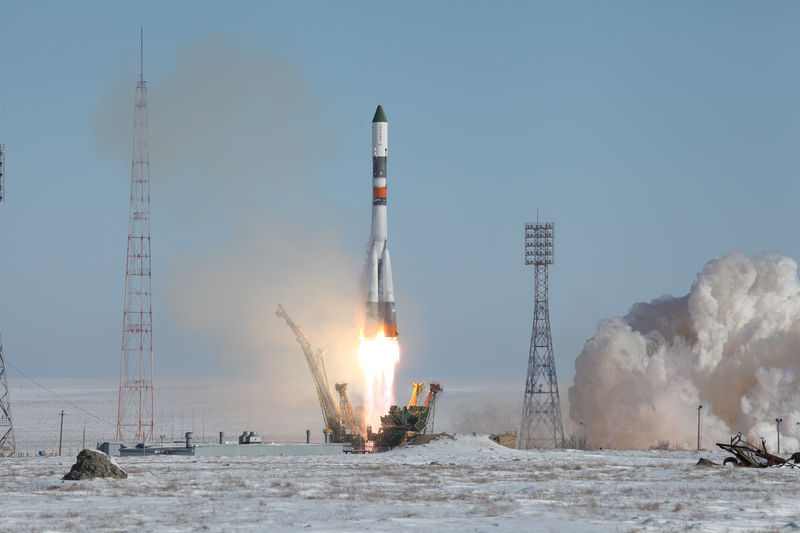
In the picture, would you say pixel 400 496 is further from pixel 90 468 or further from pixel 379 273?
pixel 379 273

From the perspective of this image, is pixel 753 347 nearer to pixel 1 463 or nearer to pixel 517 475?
pixel 517 475

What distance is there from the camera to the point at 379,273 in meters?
116

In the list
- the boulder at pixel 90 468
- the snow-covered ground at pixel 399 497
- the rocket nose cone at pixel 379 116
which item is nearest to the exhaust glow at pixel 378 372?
the rocket nose cone at pixel 379 116

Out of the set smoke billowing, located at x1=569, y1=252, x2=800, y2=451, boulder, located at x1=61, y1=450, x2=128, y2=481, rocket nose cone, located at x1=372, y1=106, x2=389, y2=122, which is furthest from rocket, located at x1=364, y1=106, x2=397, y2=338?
boulder, located at x1=61, y1=450, x2=128, y2=481

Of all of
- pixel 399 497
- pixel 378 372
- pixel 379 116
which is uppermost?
pixel 379 116

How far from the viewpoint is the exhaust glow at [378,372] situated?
116 m

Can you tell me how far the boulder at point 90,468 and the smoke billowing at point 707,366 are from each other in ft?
230

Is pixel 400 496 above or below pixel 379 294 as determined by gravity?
below

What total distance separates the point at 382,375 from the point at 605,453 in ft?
73.7

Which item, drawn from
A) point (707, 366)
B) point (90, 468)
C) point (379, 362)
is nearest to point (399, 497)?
point (90, 468)

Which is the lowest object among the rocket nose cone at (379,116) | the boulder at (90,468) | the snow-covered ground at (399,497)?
the snow-covered ground at (399,497)

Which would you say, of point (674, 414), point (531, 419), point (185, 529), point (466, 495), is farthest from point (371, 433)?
point (185, 529)

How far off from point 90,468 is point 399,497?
17739 mm

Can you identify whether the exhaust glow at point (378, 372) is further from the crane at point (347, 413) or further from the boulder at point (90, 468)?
the boulder at point (90, 468)
